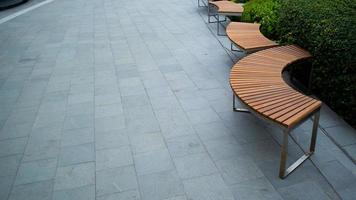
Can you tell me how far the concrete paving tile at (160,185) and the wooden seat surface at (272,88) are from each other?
1.16 metres

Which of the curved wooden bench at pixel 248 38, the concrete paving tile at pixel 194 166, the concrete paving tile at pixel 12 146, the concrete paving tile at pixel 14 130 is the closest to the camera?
the concrete paving tile at pixel 194 166

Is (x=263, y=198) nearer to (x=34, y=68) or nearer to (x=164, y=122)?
(x=164, y=122)

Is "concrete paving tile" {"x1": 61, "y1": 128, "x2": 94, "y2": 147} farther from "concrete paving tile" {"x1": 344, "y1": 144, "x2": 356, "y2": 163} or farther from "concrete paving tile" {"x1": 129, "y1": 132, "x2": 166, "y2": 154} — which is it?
"concrete paving tile" {"x1": 344, "y1": 144, "x2": 356, "y2": 163}

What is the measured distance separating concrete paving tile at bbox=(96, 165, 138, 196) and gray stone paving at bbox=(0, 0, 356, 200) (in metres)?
0.01

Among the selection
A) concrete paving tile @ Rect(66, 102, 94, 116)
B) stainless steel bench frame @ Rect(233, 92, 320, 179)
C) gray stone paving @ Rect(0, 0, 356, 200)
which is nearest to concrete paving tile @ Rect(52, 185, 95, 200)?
gray stone paving @ Rect(0, 0, 356, 200)

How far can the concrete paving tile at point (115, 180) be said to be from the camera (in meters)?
3.40

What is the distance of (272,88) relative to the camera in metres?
3.97

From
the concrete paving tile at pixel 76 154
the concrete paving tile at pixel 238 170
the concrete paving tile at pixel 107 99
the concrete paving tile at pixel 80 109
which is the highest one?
Answer: the concrete paving tile at pixel 80 109

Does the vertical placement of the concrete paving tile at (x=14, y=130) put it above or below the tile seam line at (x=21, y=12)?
below

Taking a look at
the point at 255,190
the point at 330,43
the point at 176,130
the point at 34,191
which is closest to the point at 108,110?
the point at 176,130

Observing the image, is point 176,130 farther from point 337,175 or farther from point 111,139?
point 337,175

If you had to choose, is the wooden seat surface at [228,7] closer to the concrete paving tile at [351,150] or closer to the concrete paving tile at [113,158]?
the concrete paving tile at [351,150]

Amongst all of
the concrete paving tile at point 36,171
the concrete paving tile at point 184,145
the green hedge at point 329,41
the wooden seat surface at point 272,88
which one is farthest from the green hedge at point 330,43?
the concrete paving tile at point 36,171

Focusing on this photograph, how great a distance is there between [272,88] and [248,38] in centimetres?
222
